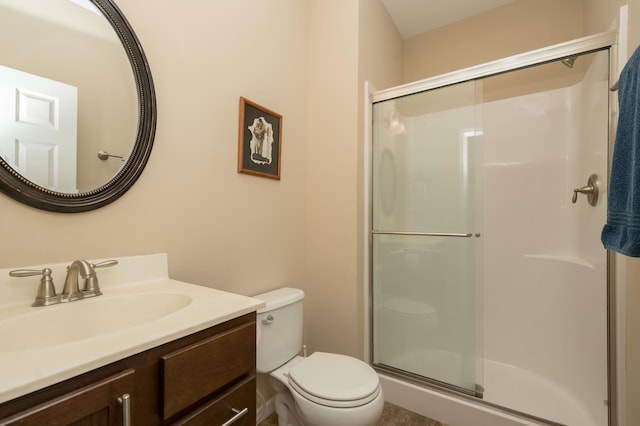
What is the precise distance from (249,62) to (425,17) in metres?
1.63

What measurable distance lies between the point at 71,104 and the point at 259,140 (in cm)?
78

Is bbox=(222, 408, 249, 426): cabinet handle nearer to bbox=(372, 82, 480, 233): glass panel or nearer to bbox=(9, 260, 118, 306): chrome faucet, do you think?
bbox=(9, 260, 118, 306): chrome faucet

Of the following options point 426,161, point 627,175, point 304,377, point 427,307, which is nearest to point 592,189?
point 627,175

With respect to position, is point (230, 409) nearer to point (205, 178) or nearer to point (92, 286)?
point (92, 286)

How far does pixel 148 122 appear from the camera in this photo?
109 cm

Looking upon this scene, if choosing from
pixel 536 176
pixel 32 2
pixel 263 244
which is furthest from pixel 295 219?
pixel 536 176

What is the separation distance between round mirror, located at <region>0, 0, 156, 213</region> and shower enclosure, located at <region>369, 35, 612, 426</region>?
1363 mm

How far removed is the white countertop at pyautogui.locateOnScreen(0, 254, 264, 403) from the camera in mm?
488

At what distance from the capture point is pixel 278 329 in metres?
1.42

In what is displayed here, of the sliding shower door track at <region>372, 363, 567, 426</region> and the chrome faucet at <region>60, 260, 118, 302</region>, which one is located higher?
the chrome faucet at <region>60, 260, 118, 302</region>

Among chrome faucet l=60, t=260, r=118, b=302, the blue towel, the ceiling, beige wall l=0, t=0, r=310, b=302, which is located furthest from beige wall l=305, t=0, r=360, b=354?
chrome faucet l=60, t=260, r=118, b=302

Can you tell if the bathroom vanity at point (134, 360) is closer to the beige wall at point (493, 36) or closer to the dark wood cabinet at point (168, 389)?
the dark wood cabinet at point (168, 389)

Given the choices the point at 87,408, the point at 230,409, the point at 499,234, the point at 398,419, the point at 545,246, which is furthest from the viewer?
the point at 499,234

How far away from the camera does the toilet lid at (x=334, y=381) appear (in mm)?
1158
